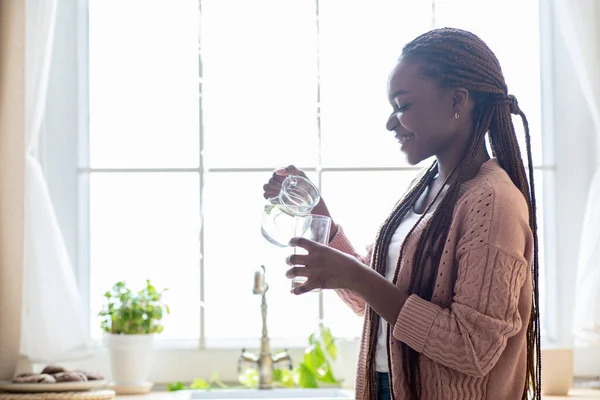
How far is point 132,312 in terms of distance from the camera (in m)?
2.50

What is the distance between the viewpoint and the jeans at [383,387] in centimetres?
167

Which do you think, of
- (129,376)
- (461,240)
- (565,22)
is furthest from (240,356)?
(565,22)

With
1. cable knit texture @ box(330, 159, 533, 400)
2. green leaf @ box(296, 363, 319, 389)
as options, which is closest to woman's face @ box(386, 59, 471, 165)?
cable knit texture @ box(330, 159, 533, 400)

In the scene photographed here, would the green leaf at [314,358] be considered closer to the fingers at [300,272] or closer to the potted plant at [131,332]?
the potted plant at [131,332]

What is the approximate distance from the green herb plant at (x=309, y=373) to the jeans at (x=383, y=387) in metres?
0.88

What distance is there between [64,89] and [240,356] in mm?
964

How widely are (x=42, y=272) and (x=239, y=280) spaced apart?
0.59m

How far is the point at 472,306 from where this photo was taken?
1.44 meters

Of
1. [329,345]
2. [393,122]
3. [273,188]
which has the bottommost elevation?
[329,345]

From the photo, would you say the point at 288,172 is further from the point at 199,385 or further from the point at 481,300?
the point at 199,385

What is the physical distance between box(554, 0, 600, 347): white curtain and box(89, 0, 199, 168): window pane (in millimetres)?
1140

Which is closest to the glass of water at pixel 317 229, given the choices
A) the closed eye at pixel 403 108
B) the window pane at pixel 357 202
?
the closed eye at pixel 403 108

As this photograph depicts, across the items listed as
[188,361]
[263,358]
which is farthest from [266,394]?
[188,361]

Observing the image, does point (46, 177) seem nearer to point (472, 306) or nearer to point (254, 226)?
point (254, 226)
